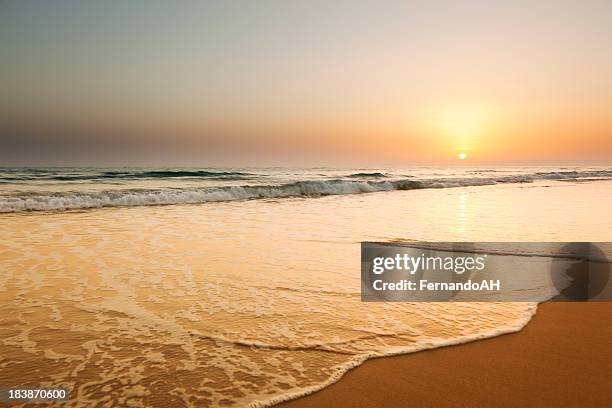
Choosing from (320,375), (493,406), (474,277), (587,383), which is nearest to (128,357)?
(320,375)

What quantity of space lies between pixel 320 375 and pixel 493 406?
1.16 m

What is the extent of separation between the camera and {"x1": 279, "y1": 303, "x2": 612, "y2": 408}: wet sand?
270 centimetres

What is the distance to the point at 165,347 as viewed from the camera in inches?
134

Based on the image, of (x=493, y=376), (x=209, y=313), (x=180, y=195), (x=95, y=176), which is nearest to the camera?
(x=493, y=376)

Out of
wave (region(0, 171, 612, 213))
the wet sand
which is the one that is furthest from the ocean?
wave (region(0, 171, 612, 213))

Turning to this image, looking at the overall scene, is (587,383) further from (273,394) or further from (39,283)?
(39,283)

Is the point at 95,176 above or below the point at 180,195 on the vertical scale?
above

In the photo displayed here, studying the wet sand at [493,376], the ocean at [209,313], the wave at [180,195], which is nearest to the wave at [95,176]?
the wave at [180,195]

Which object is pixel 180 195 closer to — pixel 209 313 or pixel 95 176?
pixel 209 313

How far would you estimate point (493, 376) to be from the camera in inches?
118

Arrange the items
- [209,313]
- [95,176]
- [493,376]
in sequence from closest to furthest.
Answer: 1. [493,376]
2. [209,313]
3. [95,176]

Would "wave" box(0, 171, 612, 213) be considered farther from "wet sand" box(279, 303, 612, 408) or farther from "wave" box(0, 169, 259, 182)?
"wet sand" box(279, 303, 612, 408)

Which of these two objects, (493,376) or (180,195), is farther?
(180,195)

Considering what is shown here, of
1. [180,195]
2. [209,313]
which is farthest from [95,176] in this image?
[209,313]
